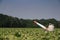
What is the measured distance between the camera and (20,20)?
120688 millimetres

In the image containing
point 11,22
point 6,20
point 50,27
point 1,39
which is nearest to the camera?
point 1,39

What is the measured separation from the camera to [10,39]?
5457 mm

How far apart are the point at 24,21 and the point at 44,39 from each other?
115115 millimetres

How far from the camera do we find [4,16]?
124938 millimetres

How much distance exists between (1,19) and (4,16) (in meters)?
5.79

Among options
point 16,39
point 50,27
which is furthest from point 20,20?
point 16,39

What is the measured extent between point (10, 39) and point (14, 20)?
11058cm

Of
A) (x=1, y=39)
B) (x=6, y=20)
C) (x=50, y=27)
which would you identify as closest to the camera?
(x=1, y=39)

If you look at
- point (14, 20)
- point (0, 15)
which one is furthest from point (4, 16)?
point (14, 20)

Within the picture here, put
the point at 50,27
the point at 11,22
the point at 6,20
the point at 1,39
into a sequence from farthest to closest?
the point at 6,20 < the point at 11,22 < the point at 50,27 < the point at 1,39

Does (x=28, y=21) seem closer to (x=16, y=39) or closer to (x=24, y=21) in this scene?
(x=24, y=21)

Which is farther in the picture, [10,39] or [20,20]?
[20,20]

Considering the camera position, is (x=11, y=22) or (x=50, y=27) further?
(x=11, y=22)

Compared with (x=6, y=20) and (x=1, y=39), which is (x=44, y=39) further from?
(x=6, y=20)
